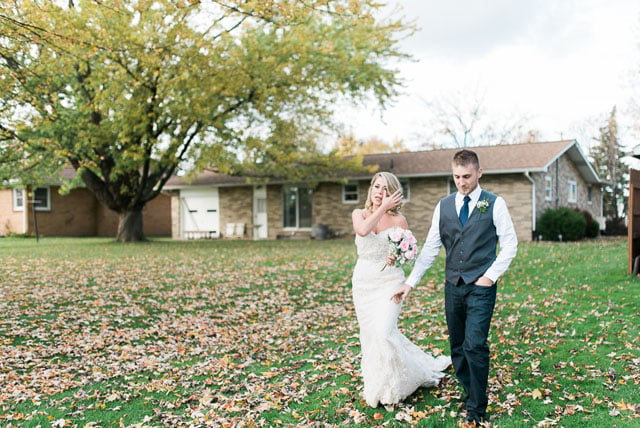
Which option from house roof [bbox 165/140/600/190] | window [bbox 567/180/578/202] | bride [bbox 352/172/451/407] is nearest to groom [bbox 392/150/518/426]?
bride [bbox 352/172/451/407]

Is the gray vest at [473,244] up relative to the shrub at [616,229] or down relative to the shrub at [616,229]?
up

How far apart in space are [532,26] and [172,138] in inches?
613

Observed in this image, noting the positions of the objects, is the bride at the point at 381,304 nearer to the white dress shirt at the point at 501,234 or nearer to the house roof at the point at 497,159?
the white dress shirt at the point at 501,234

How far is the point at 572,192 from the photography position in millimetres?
25922

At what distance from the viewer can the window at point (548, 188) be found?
22344mm

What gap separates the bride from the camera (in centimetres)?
439

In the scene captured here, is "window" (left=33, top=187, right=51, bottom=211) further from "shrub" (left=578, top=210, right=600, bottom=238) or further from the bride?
the bride

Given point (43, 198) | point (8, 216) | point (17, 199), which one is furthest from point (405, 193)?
point (8, 216)

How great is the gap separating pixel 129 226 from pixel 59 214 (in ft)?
29.9

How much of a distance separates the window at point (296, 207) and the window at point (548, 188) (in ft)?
33.5

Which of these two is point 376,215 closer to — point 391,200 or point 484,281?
point 391,200

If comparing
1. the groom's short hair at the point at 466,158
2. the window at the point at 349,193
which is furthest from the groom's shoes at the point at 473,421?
the window at the point at 349,193

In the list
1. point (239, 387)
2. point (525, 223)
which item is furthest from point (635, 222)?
point (525, 223)

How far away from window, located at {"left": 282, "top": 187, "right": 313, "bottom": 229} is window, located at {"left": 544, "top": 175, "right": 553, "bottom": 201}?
10212 millimetres
